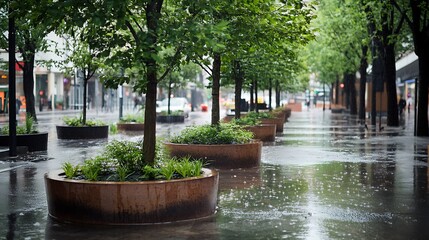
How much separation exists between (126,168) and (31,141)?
32.8ft

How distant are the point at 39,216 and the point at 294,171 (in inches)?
256

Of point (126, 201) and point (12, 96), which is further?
point (12, 96)

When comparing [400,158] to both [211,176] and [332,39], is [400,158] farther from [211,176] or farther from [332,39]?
[332,39]

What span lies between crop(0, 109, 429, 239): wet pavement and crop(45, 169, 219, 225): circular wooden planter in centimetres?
18

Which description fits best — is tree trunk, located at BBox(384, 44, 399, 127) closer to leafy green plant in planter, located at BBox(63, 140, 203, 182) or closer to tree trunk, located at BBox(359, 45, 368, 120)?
tree trunk, located at BBox(359, 45, 368, 120)

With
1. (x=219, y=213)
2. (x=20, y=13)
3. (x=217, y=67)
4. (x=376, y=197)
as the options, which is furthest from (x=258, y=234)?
(x=217, y=67)

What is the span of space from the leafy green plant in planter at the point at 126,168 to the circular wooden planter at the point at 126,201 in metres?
0.28

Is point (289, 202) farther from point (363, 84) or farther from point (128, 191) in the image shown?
point (363, 84)

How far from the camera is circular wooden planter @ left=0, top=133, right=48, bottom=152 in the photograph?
1774cm

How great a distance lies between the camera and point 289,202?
9.79m

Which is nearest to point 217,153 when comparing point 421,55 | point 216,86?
point 216,86

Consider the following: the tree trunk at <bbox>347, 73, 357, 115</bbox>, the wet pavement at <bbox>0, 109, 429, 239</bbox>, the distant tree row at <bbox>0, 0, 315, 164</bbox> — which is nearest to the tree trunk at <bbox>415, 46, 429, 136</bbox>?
the wet pavement at <bbox>0, 109, 429, 239</bbox>

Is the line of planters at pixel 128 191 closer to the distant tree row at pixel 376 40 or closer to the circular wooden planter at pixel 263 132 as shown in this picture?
the distant tree row at pixel 376 40

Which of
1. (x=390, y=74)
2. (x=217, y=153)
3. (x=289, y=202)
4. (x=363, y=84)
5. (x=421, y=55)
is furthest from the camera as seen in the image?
(x=363, y=84)
